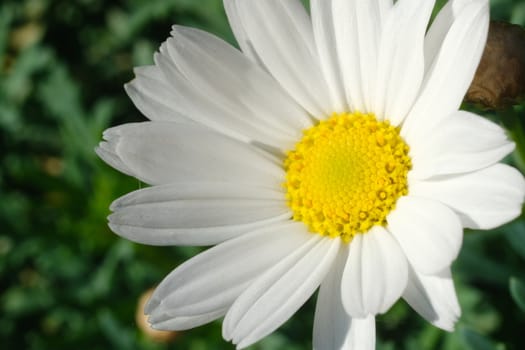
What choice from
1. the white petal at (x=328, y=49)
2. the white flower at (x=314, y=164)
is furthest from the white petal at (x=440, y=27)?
the white petal at (x=328, y=49)

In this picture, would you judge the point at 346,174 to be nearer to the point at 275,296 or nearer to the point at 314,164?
the point at 314,164

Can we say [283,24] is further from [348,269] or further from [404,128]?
[348,269]

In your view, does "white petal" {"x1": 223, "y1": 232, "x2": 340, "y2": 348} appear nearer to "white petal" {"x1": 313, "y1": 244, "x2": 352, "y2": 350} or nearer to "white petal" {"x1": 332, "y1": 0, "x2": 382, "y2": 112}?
"white petal" {"x1": 313, "y1": 244, "x2": 352, "y2": 350}

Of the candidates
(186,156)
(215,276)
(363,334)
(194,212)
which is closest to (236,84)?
(186,156)

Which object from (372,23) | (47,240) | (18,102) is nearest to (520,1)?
(372,23)

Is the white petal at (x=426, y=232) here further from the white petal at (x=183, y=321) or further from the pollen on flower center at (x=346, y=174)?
the white petal at (x=183, y=321)

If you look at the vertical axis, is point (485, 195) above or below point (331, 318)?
above
